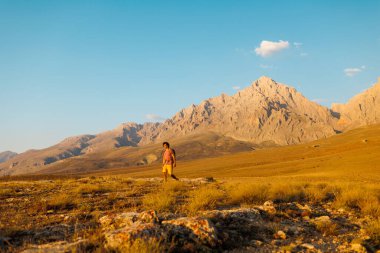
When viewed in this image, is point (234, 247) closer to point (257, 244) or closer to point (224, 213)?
point (257, 244)

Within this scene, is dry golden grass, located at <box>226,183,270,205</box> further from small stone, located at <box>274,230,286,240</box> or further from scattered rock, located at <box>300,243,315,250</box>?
scattered rock, located at <box>300,243,315,250</box>

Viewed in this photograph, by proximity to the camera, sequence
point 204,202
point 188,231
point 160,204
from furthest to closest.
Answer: point 204,202 → point 160,204 → point 188,231

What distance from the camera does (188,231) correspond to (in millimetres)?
6934

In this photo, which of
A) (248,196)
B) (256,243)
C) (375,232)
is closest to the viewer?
(256,243)

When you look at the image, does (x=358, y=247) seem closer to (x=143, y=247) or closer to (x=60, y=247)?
(x=143, y=247)

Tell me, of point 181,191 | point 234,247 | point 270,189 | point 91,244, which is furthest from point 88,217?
point 270,189

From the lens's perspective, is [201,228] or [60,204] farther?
[60,204]

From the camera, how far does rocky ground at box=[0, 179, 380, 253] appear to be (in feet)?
20.2

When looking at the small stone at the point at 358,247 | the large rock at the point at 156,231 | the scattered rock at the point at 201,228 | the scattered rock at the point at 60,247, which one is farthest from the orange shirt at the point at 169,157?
the scattered rock at the point at 60,247

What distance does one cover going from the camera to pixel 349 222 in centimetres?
952

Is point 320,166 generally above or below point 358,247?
below

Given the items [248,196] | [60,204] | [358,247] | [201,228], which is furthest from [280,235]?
[60,204]

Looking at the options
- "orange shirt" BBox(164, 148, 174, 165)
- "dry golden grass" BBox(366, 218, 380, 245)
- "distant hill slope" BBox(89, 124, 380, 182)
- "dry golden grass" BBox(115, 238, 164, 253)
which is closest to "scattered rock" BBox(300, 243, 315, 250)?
"dry golden grass" BBox(366, 218, 380, 245)

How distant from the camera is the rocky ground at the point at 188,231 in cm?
616
